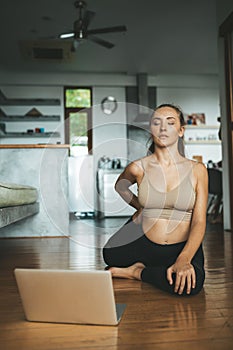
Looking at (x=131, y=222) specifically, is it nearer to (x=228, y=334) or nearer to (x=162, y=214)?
(x=162, y=214)

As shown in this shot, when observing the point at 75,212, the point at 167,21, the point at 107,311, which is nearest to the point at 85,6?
the point at 167,21

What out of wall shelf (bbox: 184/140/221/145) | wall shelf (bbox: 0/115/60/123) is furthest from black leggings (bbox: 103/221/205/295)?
wall shelf (bbox: 184/140/221/145)

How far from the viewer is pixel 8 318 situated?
47.4 inches

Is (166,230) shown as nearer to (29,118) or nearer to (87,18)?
(87,18)

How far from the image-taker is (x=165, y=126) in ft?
4.72

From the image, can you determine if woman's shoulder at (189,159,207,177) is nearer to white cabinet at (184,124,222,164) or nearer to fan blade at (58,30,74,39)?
fan blade at (58,30,74,39)

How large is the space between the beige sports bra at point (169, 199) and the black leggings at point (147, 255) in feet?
0.40

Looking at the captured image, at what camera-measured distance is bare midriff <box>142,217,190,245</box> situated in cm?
156

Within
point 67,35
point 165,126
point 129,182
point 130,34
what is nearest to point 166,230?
point 129,182

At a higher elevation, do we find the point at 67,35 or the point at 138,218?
the point at 67,35

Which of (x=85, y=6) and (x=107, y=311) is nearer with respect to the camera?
(x=107, y=311)

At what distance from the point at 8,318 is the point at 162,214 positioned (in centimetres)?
69

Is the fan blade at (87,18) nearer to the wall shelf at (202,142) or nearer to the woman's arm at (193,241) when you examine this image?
the woman's arm at (193,241)

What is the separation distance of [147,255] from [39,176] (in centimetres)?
203
